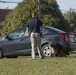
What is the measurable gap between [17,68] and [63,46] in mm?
5312

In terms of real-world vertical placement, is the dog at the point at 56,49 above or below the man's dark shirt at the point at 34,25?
below

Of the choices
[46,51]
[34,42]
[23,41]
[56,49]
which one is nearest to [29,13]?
[23,41]

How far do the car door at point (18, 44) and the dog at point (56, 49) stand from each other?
3.69 feet

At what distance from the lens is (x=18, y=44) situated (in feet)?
53.0

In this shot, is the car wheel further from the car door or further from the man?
the man

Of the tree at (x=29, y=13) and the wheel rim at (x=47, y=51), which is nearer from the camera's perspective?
the wheel rim at (x=47, y=51)

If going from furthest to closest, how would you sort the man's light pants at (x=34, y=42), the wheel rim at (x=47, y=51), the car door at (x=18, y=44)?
the car door at (x=18, y=44), the wheel rim at (x=47, y=51), the man's light pants at (x=34, y=42)

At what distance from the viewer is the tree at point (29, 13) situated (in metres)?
39.1

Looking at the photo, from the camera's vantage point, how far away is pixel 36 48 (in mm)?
14641

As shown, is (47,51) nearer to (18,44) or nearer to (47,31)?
(47,31)

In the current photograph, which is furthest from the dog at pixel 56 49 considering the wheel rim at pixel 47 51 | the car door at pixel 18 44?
the car door at pixel 18 44

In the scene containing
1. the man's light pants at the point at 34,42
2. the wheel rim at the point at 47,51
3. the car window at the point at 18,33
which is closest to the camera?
the man's light pants at the point at 34,42

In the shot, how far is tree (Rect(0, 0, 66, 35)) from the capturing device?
39062 mm

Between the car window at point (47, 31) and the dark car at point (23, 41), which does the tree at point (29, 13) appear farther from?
the car window at point (47, 31)
